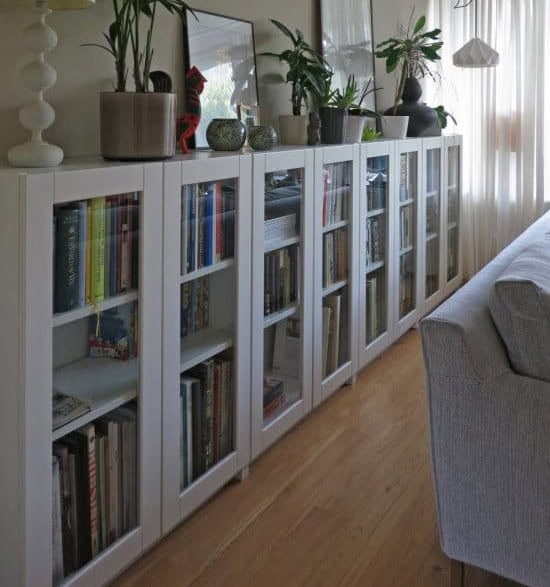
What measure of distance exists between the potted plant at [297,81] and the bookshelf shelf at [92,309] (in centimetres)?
132

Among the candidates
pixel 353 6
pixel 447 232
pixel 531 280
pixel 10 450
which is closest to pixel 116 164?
pixel 10 450

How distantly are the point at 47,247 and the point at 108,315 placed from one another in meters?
0.29

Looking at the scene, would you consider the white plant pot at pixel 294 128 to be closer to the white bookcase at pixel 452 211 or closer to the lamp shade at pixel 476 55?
the white bookcase at pixel 452 211

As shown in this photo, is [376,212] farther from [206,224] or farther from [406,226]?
[206,224]

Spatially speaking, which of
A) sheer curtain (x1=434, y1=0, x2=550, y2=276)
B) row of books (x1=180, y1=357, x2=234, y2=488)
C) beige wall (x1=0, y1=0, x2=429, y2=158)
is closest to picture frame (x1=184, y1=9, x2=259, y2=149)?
beige wall (x1=0, y1=0, x2=429, y2=158)

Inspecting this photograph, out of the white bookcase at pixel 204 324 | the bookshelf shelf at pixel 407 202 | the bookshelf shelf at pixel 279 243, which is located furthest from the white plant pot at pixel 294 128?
the bookshelf shelf at pixel 407 202

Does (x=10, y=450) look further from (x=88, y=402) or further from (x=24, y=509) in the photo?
(x=88, y=402)

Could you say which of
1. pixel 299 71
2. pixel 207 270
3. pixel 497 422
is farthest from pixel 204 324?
pixel 299 71

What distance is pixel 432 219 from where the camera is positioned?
13.3ft

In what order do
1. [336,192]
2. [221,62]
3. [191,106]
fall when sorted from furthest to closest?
[336,192], [221,62], [191,106]

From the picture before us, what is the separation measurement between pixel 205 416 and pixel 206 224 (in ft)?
1.74

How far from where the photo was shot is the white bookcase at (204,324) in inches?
74.7

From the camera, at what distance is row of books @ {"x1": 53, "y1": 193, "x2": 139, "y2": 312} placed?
61.6 inches

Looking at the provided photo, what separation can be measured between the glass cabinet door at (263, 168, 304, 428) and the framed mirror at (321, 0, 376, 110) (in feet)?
4.13
